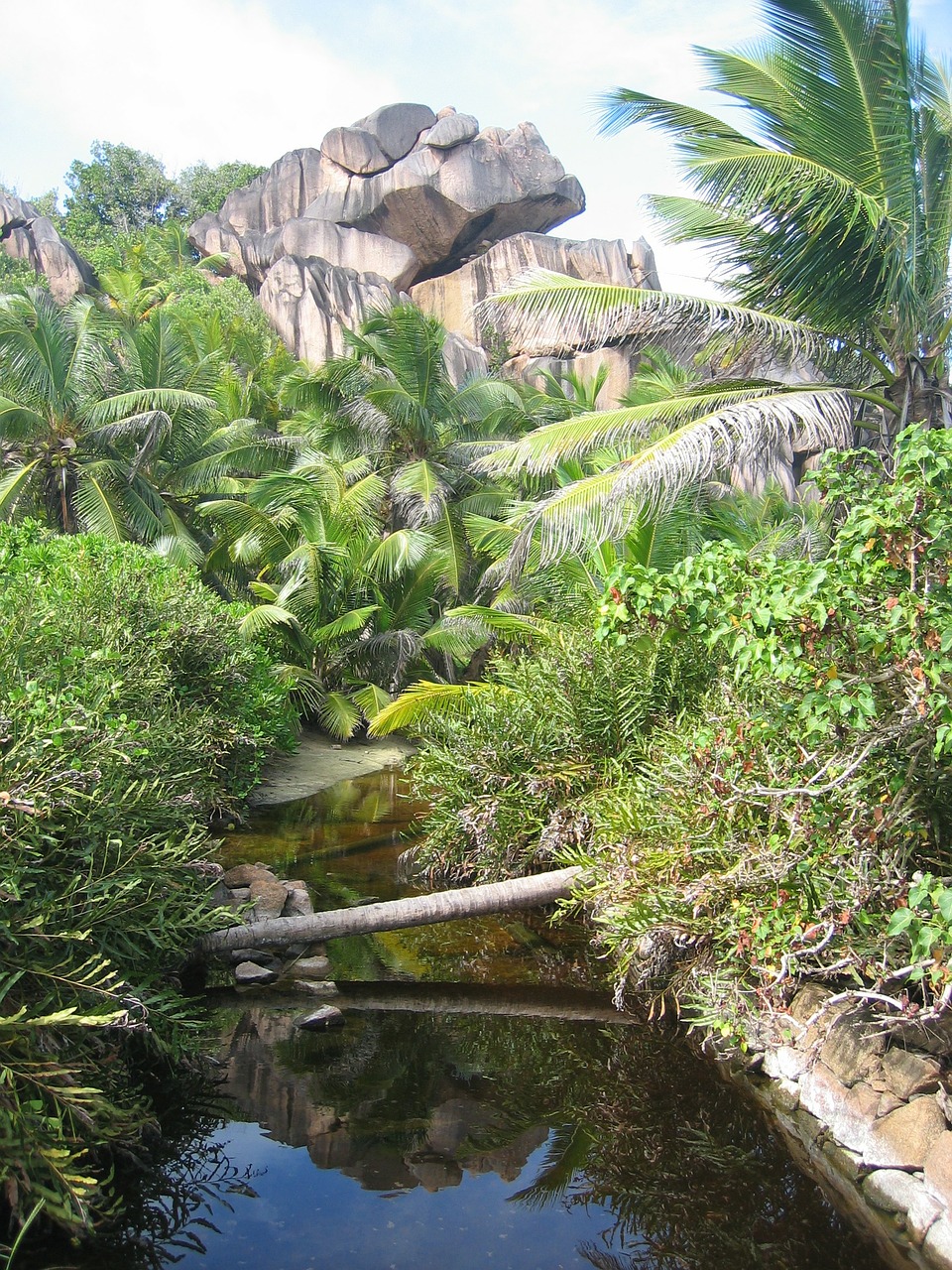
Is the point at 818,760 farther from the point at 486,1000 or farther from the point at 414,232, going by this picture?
the point at 414,232

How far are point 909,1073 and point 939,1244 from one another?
0.81m

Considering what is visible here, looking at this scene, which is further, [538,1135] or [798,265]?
[798,265]

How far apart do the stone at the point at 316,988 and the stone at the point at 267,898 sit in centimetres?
72

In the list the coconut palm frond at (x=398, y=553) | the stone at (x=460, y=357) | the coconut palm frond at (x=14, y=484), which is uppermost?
the stone at (x=460, y=357)

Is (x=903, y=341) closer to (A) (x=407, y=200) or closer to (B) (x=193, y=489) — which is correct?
(B) (x=193, y=489)

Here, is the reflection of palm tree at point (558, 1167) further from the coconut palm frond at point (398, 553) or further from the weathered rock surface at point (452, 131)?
the weathered rock surface at point (452, 131)

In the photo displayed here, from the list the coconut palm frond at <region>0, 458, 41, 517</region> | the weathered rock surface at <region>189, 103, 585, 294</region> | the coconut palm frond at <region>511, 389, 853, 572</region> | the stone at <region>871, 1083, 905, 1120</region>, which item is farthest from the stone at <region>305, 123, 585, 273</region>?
the stone at <region>871, 1083, 905, 1120</region>

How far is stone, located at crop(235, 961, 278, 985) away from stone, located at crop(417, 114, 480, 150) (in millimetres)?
34790

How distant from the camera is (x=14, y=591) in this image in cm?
809

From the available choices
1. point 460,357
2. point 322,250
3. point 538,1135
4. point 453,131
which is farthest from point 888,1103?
point 453,131

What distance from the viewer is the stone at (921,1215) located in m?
4.41

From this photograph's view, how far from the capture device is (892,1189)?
4.68 m

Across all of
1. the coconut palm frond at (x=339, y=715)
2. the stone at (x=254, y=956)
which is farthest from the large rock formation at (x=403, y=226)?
the stone at (x=254, y=956)

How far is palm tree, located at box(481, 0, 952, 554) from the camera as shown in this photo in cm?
830
